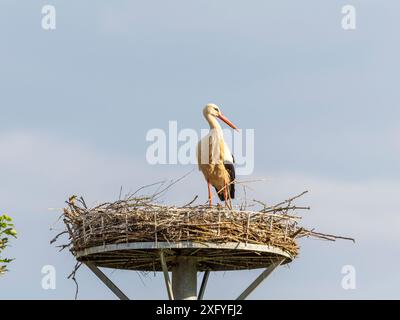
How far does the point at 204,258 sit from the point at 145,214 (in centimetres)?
139

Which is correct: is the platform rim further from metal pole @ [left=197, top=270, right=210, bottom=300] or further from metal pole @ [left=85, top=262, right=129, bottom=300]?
metal pole @ [left=197, top=270, right=210, bottom=300]

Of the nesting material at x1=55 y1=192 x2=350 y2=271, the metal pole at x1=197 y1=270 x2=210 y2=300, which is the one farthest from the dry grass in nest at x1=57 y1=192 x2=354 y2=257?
the metal pole at x1=197 y1=270 x2=210 y2=300

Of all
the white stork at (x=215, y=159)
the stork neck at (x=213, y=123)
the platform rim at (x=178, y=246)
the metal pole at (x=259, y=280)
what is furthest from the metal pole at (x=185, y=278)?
the stork neck at (x=213, y=123)

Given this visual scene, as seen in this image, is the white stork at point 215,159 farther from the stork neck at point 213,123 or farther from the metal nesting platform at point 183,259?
the metal nesting platform at point 183,259

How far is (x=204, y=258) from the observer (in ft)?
35.7

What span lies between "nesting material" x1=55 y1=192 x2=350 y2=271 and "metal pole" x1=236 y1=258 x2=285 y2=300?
0.10 meters

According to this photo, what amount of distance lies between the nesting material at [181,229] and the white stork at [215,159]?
1.86 metres

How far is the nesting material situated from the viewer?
9.76 meters

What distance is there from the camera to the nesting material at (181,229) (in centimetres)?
976
